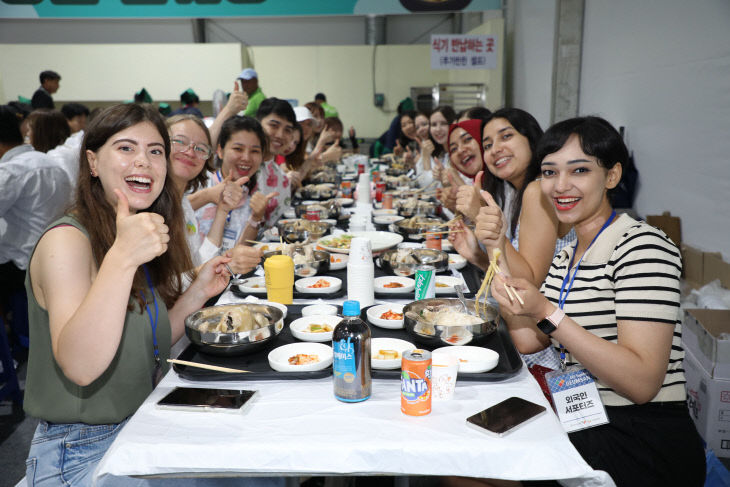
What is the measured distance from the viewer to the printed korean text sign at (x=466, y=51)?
7270 mm

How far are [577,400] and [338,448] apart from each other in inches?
30.2

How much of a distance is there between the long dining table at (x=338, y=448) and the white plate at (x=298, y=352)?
0.18 metres

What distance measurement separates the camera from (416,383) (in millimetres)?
1155

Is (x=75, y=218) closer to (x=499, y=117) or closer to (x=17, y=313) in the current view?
(x=499, y=117)

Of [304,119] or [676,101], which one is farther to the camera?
[304,119]

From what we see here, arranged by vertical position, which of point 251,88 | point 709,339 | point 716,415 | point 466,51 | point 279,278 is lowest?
point 716,415

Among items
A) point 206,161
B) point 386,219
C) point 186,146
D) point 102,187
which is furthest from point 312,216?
point 102,187

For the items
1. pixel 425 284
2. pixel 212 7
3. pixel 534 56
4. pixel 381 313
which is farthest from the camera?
pixel 534 56

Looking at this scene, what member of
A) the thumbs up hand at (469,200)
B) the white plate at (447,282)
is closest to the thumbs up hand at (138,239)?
the white plate at (447,282)

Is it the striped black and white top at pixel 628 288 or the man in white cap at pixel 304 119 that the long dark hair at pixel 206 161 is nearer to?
the striped black and white top at pixel 628 288

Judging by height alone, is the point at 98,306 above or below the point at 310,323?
above

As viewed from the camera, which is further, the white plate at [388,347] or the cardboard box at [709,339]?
the cardboard box at [709,339]

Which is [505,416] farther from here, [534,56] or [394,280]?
[534,56]

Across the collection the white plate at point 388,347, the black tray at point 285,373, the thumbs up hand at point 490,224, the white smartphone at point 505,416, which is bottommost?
the white smartphone at point 505,416
